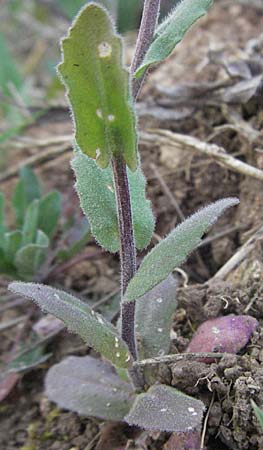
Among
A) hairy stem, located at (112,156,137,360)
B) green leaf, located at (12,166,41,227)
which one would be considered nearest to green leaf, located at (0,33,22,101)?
green leaf, located at (12,166,41,227)

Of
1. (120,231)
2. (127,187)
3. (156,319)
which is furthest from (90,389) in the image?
(127,187)

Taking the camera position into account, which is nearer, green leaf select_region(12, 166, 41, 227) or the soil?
the soil

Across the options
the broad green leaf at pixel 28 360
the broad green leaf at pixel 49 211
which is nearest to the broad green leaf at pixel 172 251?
the broad green leaf at pixel 28 360

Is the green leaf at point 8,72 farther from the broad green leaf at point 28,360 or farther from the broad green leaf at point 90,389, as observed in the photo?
the broad green leaf at point 90,389

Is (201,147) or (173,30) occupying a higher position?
(173,30)

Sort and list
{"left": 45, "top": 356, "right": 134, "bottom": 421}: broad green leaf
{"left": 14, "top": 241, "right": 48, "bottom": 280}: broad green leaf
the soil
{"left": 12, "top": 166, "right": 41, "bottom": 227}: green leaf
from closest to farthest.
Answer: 1. the soil
2. {"left": 45, "top": 356, "right": 134, "bottom": 421}: broad green leaf
3. {"left": 14, "top": 241, "right": 48, "bottom": 280}: broad green leaf
4. {"left": 12, "top": 166, "right": 41, "bottom": 227}: green leaf

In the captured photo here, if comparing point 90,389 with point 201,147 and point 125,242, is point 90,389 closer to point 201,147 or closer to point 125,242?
point 125,242

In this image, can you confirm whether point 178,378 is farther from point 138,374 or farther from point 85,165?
point 85,165

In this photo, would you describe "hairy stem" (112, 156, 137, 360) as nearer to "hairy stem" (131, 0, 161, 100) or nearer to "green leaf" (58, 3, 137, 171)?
"green leaf" (58, 3, 137, 171)
